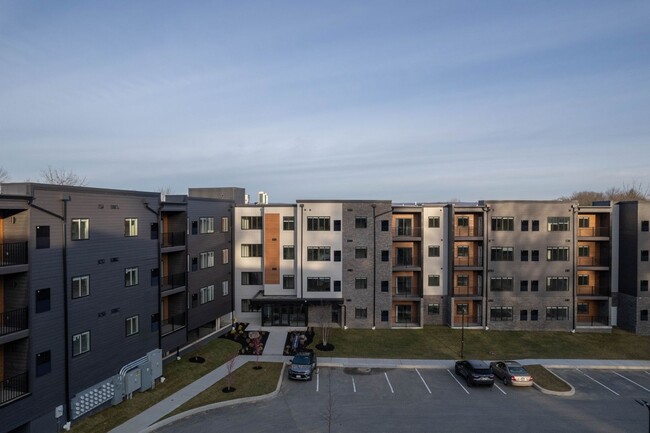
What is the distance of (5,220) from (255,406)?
51.0ft

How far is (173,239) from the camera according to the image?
2942cm

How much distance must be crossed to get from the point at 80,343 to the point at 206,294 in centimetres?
1310

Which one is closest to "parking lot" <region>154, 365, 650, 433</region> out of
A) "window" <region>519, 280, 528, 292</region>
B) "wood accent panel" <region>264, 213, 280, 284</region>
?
"window" <region>519, 280, 528, 292</region>

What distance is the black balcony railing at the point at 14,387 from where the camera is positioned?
1673 cm

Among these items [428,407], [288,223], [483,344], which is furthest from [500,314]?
[288,223]

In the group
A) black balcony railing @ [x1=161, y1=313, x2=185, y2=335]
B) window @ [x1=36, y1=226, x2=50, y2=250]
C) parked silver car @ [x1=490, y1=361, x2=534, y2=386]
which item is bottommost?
parked silver car @ [x1=490, y1=361, x2=534, y2=386]

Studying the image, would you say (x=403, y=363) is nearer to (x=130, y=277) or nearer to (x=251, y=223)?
(x=251, y=223)

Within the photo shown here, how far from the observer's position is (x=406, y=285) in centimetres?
3947

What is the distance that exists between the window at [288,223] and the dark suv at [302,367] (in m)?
14.1

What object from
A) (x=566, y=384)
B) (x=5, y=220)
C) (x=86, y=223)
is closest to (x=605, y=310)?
(x=566, y=384)

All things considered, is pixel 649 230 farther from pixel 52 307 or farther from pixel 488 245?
pixel 52 307

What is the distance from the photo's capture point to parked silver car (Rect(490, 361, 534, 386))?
82.0ft

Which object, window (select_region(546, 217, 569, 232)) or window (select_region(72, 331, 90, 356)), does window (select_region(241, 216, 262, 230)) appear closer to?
window (select_region(72, 331, 90, 356))

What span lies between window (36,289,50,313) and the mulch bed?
1545 centimetres
